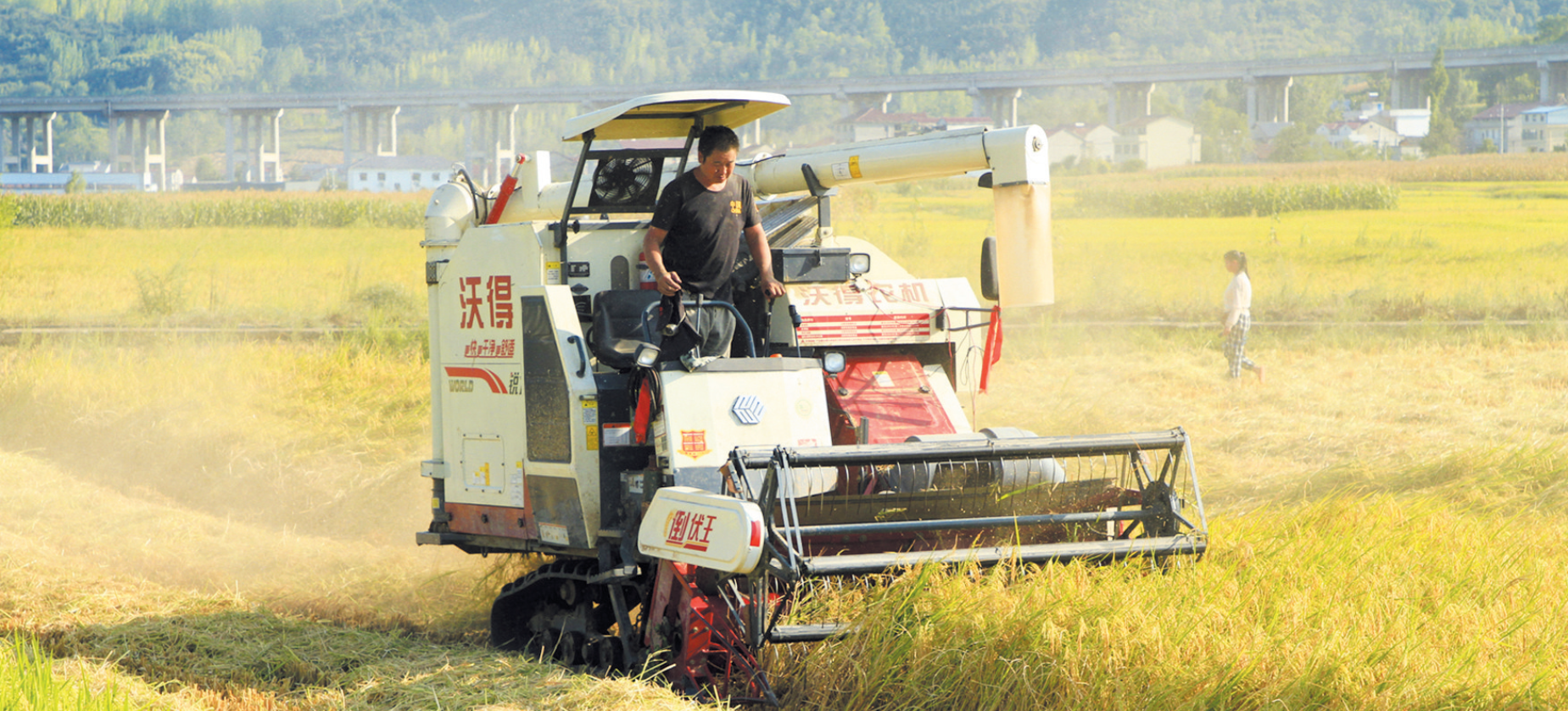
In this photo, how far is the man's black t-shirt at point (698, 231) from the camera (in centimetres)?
634

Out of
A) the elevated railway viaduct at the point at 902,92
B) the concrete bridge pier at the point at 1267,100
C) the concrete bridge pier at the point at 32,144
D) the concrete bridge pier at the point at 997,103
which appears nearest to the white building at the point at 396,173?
the elevated railway viaduct at the point at 902,92

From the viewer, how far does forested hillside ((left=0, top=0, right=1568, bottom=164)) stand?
6288cm

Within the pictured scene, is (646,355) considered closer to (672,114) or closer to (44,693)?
(672,114)

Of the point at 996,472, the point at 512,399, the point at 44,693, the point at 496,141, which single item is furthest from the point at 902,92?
the point at 44,693

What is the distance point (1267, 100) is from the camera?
6606 centimetres

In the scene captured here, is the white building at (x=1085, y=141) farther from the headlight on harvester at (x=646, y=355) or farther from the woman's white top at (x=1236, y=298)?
the headlight on harvester at (x=646, y=355)

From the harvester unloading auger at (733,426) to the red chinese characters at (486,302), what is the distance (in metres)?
0.02

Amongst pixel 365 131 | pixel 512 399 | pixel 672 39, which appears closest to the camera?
pixel 512 399

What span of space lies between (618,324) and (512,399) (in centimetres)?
62

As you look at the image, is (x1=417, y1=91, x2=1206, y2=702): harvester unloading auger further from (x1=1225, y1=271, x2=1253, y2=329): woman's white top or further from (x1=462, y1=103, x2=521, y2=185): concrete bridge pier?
(x1=462, y1=103, x2=521, y2=185): concrete bridge pier

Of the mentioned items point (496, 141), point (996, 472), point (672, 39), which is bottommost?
point (996, 472)

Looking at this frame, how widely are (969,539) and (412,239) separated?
29474 millimetres

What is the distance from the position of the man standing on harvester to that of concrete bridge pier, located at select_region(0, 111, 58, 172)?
81.0m

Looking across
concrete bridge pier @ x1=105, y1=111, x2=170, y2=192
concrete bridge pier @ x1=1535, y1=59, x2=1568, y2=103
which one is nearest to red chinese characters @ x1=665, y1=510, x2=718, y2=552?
concrete bridge pier @ x1=105, y1=111, x2=170, y2=192
